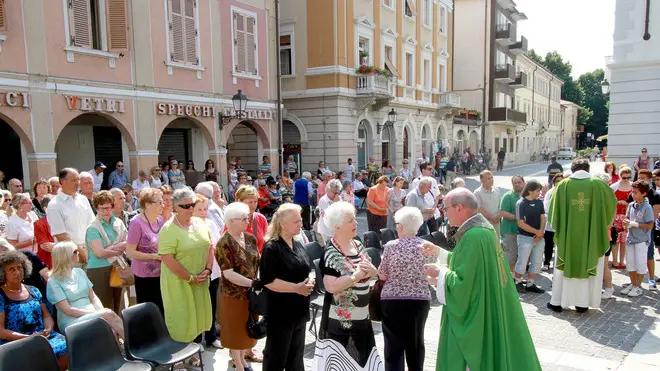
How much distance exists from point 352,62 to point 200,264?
17608mm

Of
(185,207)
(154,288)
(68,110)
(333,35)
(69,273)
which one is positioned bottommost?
(154,288)

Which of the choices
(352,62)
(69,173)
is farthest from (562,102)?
(69,173)

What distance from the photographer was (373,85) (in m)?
21.0

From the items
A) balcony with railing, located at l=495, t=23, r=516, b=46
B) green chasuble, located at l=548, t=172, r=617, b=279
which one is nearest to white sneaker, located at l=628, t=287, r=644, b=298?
green chasuble, located at l=548, t=172, r=617, b=279

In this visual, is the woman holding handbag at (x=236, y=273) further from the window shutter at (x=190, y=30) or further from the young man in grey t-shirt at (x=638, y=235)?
the window shutter at (x=190, y=30)

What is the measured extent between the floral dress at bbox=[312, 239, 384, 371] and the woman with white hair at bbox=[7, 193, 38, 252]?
4193mm

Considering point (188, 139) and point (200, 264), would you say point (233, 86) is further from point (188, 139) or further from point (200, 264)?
point (200, 264)

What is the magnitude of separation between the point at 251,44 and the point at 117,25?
17.3 feet

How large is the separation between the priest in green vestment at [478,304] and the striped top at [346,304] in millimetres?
632

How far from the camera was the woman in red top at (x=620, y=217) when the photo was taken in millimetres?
7766

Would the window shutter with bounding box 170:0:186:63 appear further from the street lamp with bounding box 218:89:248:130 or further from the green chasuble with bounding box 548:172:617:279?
the green chasuble with bounding box 548:172:617:279

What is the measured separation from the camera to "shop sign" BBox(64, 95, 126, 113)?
1157cm

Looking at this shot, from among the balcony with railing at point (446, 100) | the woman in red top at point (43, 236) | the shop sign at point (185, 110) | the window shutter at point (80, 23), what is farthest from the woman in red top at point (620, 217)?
the balcony with railing at point (446, 100)

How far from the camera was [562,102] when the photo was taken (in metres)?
65.5
